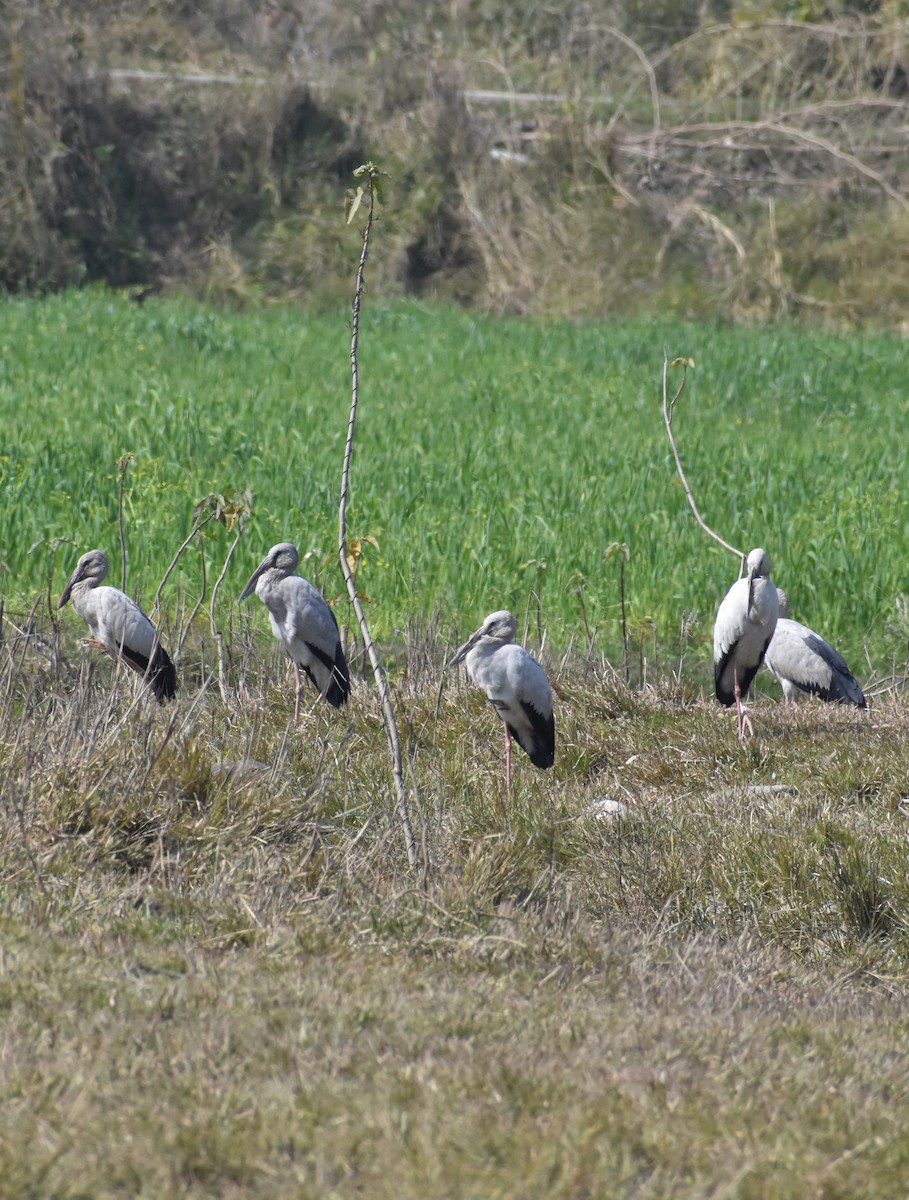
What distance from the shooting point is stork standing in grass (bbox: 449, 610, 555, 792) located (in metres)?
5.41

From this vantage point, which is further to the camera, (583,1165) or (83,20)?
(83,20)

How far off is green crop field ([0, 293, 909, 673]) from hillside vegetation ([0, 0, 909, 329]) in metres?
6.46

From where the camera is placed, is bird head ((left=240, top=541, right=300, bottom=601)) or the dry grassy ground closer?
the dry grassy ground

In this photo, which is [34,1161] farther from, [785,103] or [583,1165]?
[785,103]

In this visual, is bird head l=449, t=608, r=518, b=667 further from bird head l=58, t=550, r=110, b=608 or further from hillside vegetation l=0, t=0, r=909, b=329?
hillside vegetation l=0, t=0, r=909, b=329

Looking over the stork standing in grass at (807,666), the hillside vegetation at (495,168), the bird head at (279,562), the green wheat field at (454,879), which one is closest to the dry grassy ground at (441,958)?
the green wheat field at (454,879)

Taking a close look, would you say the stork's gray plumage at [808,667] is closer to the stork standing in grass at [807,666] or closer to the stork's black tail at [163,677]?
the stork standing in grass at [807,666]

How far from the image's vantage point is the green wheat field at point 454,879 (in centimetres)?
299

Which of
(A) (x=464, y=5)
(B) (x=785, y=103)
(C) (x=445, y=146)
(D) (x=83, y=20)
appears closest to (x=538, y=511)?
(C) (x=445, y=146)

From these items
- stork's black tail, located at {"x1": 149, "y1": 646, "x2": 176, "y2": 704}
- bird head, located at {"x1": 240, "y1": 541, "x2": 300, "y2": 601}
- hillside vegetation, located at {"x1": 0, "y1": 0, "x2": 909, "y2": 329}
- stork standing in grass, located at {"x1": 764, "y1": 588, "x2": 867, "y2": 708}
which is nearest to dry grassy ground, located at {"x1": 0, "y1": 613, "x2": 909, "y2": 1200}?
stork's black tail, located at {"x1": 149, "y1": 646, "x2": 176, "y2": 704}

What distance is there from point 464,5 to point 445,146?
8084mm

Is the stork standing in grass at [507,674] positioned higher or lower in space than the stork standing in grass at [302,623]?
higher

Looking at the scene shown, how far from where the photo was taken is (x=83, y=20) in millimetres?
30734

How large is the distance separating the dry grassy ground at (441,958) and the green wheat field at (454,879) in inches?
0.5
